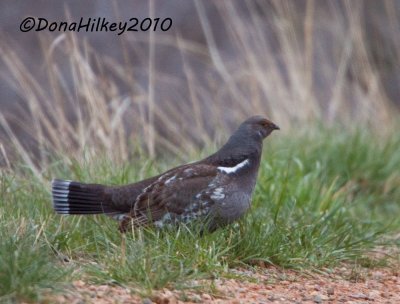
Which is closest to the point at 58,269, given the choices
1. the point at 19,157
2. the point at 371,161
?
the point at 19,157

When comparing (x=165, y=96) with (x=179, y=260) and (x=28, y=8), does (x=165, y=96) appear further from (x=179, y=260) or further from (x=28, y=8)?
(x=179, y=260)

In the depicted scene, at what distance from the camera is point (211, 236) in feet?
18.6

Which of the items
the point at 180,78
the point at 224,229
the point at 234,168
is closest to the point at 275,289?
the point at 224,229

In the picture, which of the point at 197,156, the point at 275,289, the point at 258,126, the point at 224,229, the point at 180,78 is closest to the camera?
the point at 275,289

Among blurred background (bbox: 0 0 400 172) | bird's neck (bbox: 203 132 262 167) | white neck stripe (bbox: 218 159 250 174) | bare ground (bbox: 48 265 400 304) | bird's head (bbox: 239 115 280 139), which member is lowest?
bare ground (bbox: 48 265 400 304)

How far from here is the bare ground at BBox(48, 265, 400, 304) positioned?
462 cm

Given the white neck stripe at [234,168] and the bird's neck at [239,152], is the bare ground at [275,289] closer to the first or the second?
the white neck stripe at [234,168]

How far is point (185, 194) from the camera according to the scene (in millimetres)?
5988

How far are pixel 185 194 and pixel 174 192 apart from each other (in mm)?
76

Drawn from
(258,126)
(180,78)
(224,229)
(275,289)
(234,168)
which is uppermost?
(180,78)
